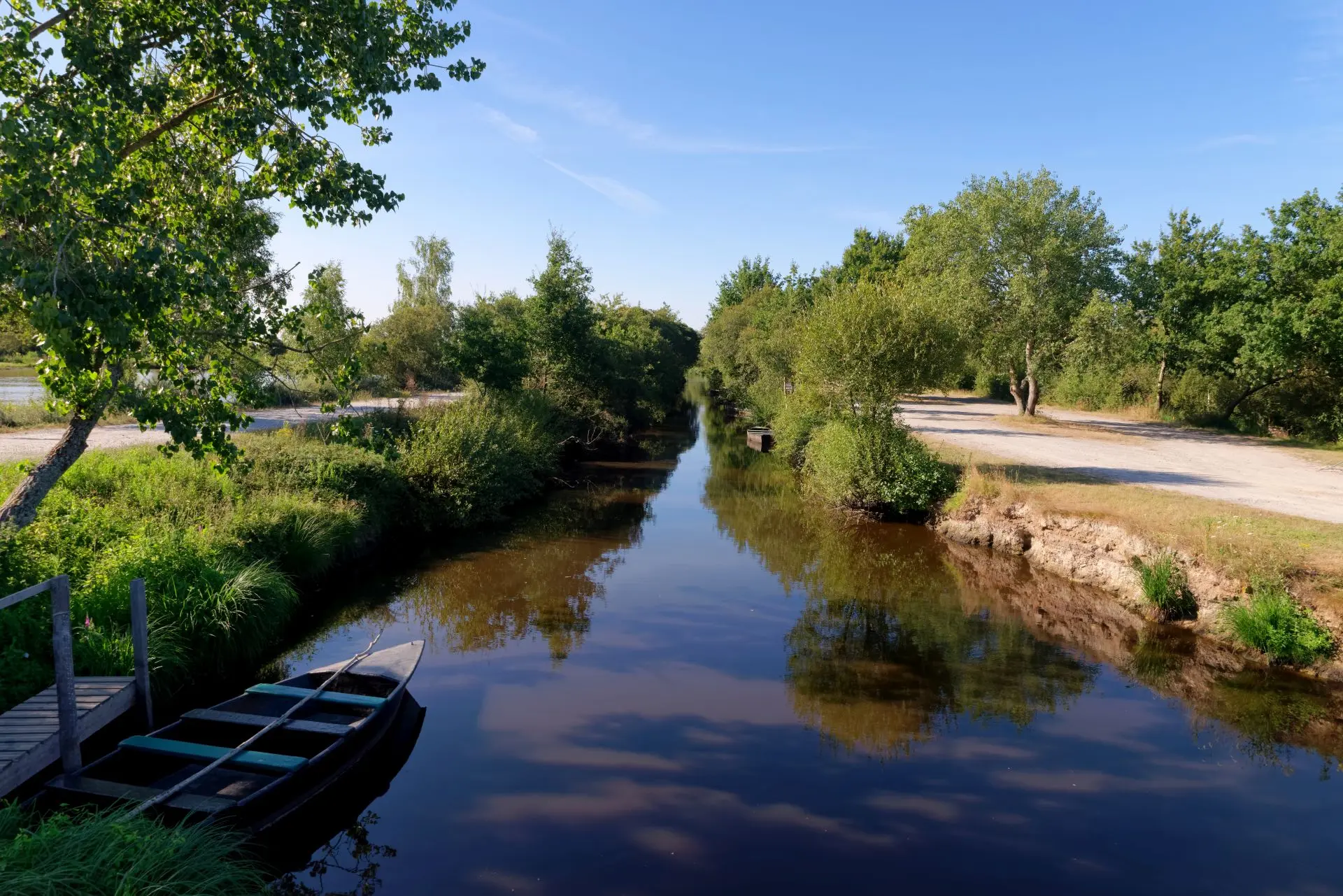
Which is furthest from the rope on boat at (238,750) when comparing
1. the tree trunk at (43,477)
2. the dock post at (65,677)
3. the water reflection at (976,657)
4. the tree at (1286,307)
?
the tree at (1286,307)

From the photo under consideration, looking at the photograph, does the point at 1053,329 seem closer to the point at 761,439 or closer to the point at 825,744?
the point at 761,439

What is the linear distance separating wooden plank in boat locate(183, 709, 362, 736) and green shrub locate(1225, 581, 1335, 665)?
11822mm

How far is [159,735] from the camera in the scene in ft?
23.0

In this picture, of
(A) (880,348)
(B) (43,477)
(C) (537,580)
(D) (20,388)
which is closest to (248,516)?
(B) (43,477)

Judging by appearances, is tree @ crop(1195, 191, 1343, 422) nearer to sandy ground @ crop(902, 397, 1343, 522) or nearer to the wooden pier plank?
sandy ground @ crop(902, 397, 1343, 522)

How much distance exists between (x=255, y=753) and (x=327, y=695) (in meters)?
1.21

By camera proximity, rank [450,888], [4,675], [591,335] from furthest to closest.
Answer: [591,335]
[4,675]
[450,888]

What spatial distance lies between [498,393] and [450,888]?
18842 mm

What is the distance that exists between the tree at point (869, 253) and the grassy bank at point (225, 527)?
4132cm

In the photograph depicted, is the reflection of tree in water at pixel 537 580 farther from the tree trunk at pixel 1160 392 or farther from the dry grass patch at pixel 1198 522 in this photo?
the tree trunk at pixel 1160 392

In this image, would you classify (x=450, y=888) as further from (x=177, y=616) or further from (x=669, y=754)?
(x=177, y=616)

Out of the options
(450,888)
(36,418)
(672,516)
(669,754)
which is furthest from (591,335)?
(450,888)

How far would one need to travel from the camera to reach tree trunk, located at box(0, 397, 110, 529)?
722 cm

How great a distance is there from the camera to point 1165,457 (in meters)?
21.9
